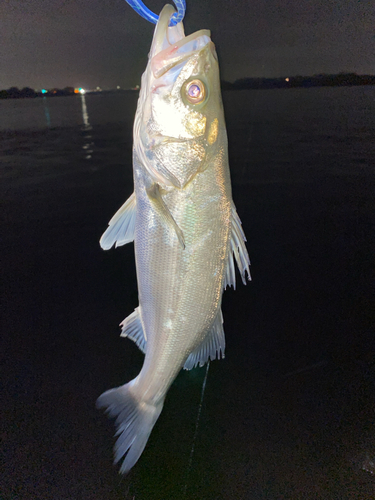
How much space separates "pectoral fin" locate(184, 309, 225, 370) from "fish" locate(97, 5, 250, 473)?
0.04 m

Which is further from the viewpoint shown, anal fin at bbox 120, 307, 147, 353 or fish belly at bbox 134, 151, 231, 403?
anal fin at bbox 120, 307, 147, 353

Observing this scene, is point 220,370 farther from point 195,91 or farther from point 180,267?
point 195,91

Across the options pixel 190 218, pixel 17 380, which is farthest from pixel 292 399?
pixel 17 380

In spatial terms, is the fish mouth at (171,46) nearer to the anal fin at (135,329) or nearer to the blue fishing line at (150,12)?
the blue fishing line at (150,12)

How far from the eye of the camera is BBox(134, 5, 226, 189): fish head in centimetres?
133

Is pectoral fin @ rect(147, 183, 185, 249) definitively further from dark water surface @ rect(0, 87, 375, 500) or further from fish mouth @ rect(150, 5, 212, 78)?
dark water surface @ rect(0, 87, 375, 500)

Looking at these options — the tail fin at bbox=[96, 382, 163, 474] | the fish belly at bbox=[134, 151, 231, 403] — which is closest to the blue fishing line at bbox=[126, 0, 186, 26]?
the fish belly at bbox=[134, 151, 231, 403]

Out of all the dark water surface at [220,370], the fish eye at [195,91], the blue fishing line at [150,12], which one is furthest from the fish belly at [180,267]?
the dark water surface at [220,370]

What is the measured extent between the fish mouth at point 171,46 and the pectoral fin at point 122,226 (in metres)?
0.65

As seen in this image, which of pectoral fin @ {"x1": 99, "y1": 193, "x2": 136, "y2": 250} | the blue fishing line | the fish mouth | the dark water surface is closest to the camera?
the blue fishing line

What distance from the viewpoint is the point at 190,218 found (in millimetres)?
1359

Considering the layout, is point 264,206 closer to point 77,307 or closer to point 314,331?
point 314,331

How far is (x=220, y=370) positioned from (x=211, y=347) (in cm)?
146

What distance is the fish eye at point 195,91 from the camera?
1.36m
